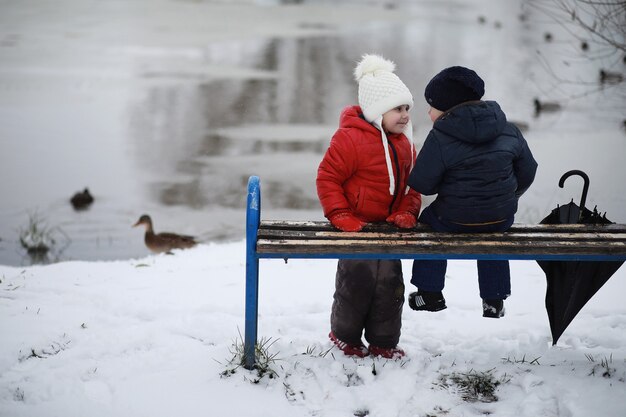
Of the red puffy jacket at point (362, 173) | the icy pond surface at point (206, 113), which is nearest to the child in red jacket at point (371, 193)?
the red puffy jacket at point (362, 173)

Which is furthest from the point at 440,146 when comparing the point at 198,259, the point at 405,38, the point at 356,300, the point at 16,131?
the point at 405,38

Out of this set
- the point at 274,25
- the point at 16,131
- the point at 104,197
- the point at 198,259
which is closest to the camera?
the point at 198,259

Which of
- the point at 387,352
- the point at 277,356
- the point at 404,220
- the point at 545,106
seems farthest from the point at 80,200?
the point at 545,106

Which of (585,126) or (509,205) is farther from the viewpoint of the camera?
(585,126)

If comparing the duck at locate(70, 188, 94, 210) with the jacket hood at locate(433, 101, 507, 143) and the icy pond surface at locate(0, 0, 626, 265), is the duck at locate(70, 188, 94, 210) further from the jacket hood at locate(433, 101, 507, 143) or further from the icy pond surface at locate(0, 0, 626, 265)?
the jacket hood at locate(433, 101, 507, 143)

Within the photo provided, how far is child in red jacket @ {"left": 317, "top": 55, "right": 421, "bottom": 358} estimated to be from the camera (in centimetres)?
351

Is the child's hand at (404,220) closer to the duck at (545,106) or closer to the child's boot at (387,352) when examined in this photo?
the child's boot at (387,352)

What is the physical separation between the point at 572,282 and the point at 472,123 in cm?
112

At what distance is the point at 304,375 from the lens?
3.48 metres

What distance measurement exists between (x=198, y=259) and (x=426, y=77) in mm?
11259

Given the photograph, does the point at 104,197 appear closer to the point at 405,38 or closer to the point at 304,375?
the point at 304,375

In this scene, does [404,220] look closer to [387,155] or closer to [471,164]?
[387,155]

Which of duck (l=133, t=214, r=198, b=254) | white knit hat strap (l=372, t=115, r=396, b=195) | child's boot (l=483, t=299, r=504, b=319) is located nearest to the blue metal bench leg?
white knit hat strap (l=372, t=115, r=396, b=195)

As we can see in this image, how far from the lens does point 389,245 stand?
3234 mm
